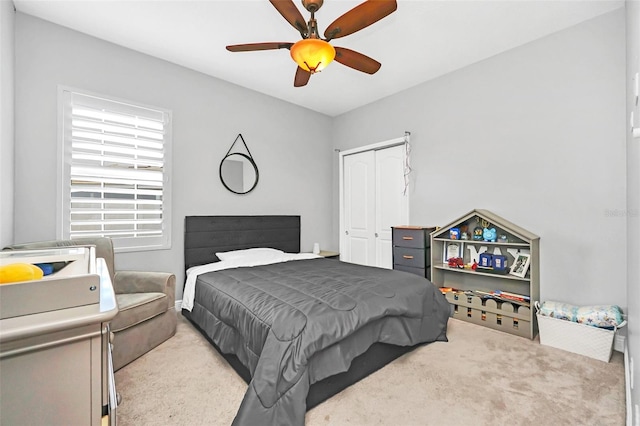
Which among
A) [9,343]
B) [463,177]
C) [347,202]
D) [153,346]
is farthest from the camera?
[347,202]

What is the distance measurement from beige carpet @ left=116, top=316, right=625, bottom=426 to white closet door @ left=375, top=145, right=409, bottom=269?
1899 millimetres

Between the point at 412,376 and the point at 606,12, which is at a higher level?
the point at 606,12

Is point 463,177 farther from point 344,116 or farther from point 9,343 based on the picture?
point 9,343

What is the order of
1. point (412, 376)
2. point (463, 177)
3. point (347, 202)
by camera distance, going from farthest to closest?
point (347, 202) → point (463, 177) → point (412, 376)

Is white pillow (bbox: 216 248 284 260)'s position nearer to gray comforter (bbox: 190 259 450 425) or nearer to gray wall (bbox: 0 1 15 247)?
gray comforter (bbox: 190 259 450 425)

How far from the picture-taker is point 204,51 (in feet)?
10.0

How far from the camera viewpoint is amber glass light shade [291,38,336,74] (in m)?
1.77

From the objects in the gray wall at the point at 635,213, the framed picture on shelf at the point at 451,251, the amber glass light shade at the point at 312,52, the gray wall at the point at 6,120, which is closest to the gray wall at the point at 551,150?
the framed picture on shelf at the point at 451,251

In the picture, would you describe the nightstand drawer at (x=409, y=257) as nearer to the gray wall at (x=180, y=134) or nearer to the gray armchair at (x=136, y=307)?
the gray wall at (x=180, y=134)

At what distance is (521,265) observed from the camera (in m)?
2.89

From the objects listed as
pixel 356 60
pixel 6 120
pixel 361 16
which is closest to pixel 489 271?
pixel 356 60

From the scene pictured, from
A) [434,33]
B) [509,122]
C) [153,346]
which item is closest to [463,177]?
[509,122]

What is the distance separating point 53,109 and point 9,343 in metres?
2.99

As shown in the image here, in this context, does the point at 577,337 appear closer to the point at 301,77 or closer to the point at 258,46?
the point at 301,77
